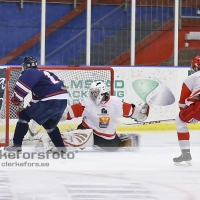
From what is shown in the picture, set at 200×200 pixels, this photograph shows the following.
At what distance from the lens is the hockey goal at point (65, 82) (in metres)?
6.91

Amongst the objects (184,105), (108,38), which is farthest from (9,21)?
(184,105)

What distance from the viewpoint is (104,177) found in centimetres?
506

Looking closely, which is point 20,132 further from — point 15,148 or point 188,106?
point 188,106

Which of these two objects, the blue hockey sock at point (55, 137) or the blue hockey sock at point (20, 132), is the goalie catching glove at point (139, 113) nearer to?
the blue hockey sock at point (55, 137)

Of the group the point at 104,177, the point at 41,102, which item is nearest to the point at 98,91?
the point at 41,102

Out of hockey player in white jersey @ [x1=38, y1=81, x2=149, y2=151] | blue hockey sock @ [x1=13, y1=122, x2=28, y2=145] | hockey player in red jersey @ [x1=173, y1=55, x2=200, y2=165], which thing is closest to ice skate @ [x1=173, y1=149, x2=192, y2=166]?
hockey player in red jersey @ [x1=173, y1=55, x2=200, y2=165]

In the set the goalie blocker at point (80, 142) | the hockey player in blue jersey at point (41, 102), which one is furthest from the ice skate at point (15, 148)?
the goalie blocker at point (80, 142)

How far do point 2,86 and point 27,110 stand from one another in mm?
1822

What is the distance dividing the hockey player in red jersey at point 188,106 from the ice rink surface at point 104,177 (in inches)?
5.4

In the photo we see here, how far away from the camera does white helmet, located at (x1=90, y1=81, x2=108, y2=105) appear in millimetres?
6531

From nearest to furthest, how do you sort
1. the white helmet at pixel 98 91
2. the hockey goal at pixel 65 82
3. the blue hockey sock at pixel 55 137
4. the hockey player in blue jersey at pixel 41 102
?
the hockey player in blue jersey at pixel 41 102, the blue hockey sock at pixel 55 137, the white helmet at pixel 98 91, the hockey goal at pixel 65 82

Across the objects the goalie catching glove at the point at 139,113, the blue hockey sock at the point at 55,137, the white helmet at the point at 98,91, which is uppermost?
the white helmet at the point at 98,91

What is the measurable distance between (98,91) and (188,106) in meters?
1.07

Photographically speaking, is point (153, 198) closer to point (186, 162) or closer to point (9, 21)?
point (186, 162)
